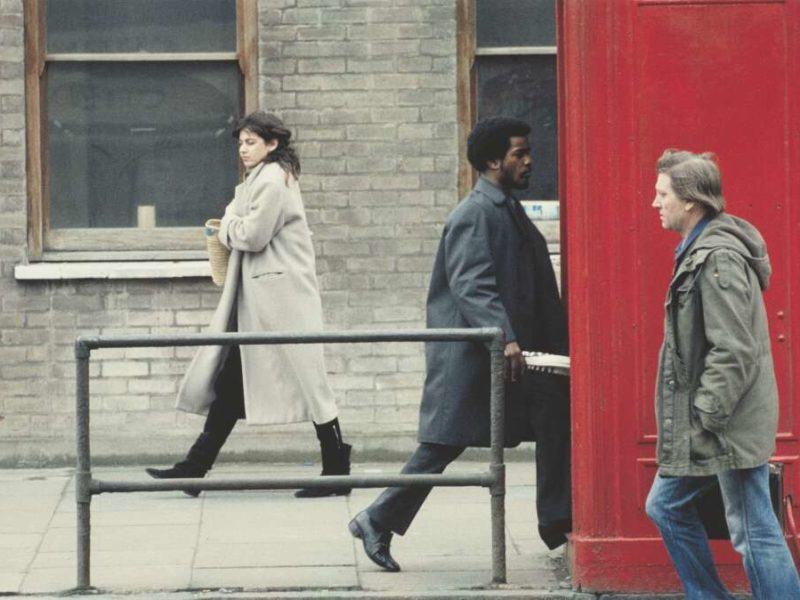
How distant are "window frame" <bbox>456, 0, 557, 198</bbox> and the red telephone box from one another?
10.7ft

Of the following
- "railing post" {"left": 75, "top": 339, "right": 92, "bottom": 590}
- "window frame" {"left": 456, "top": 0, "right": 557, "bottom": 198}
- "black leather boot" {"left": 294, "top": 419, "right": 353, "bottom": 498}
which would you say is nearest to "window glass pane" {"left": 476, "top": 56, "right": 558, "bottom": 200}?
"window frame" {"left": 456, "top": 0, "right": 557, "bottom": 198}

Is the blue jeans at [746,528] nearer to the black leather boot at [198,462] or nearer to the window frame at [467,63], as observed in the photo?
the black leather boot at [198,462]

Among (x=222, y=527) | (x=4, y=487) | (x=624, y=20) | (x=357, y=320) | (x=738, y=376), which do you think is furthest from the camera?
(x=357, y=320)

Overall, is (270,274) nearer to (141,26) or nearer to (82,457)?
(141,26)

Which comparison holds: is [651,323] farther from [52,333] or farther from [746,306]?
[52,333]

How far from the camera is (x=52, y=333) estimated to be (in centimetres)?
952

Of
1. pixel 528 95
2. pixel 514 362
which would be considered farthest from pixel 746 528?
pixel 528 95

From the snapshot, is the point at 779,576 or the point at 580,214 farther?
the point at 580,214

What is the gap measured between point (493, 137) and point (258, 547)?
6.40 ft

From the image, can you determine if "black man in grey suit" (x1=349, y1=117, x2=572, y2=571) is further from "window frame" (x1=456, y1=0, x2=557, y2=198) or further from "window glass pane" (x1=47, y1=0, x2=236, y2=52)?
"window glass pane" (x1=47, y1=0, x2=236, y2=52)

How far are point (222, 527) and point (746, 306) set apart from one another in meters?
3.05

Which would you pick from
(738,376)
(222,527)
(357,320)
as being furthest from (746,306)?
(357,320)

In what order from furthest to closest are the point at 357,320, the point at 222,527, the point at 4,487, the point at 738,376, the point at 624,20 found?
the point at 357,320 → the point at 4,487 → the point at 222,527 → the point at 624,20 → the point at 738,376

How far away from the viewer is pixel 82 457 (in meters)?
6.31
